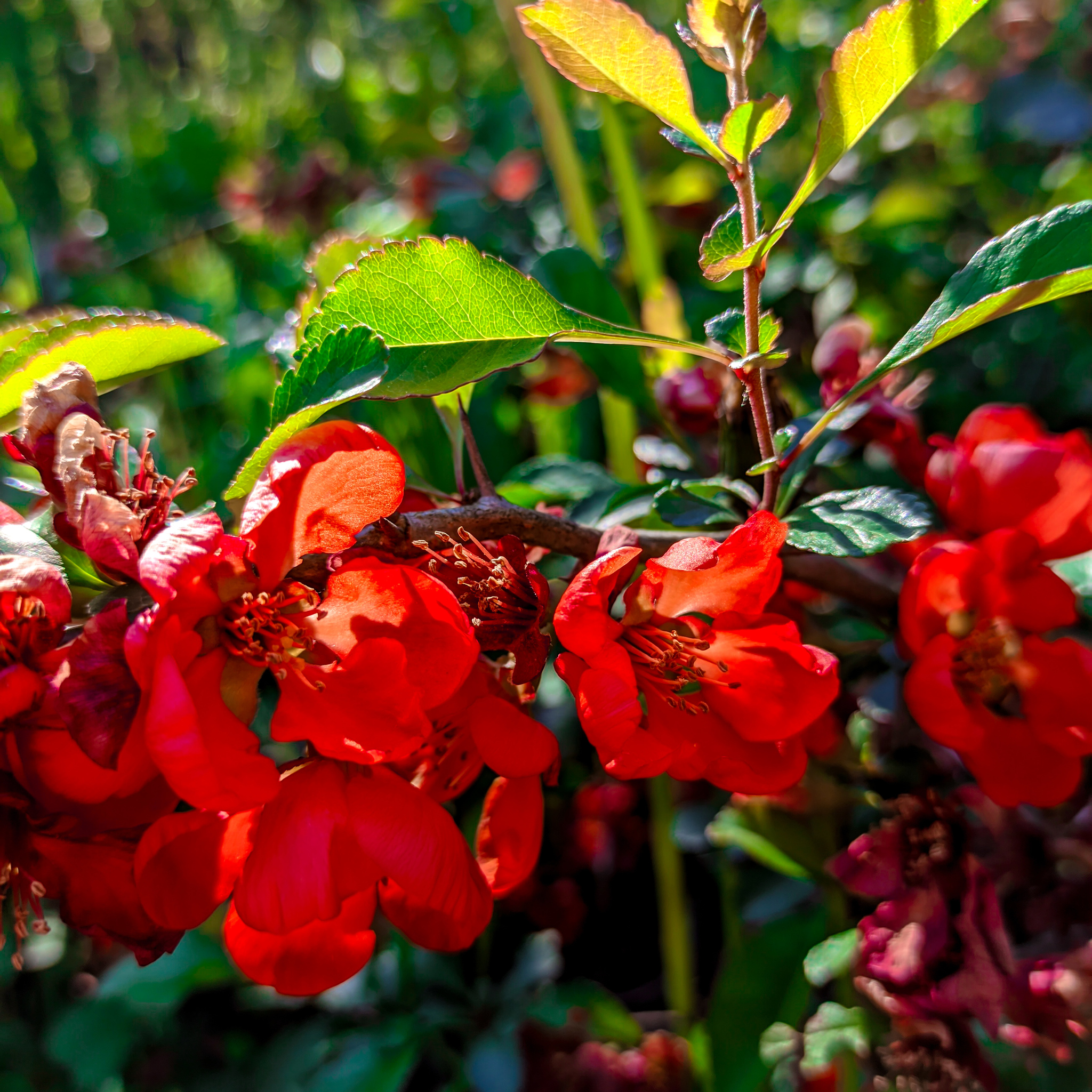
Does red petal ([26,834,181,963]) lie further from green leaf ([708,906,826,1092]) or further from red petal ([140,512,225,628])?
green leaf ([708,906,826,1092])

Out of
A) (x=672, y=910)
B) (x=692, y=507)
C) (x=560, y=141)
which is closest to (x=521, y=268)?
(x=560, y=141)

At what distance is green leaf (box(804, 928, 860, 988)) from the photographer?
1.88 feet

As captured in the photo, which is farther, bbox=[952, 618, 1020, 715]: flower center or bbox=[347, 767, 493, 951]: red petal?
bbox=[952, 618, 1020, 715]: flower center

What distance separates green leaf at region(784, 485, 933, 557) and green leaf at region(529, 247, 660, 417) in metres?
0.22

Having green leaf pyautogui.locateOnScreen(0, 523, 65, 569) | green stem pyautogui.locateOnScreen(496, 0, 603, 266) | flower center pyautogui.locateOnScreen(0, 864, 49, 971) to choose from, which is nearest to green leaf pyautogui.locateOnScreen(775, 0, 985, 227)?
green leaf pyautogui.locateOnScreen(0, 523, 65, 569)

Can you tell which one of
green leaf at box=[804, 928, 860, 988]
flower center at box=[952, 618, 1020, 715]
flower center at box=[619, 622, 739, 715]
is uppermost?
flower center at box=[619, 622, 739, 715]

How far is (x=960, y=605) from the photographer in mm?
481

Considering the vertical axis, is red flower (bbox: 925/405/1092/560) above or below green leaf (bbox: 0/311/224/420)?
below

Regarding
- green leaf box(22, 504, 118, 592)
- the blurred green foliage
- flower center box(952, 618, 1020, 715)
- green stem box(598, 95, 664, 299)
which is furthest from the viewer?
green stem box(598, 95, 664, 299)

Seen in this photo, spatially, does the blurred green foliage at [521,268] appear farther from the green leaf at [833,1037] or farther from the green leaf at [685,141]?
Result: the green leaf at [685,141]

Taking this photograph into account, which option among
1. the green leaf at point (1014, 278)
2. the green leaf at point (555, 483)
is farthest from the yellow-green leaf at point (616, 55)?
the green leaf at point (555, 483)

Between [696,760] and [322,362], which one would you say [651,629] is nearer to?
[696,760]

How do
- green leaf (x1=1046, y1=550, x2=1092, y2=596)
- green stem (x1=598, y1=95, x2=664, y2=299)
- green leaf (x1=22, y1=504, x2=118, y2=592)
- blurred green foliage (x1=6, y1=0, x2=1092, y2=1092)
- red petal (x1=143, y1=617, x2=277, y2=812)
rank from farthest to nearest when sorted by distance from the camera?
green stem (x1=598, y1=95, x2=664, y2=299) → blurred green foliage (x1=6, y1=0, x2=1092, y2=1092) → green leaf (x1=1046, y1=550, x2=1092, y2=596) → green leaf (x1=22, y1=504, x2=118, y2=592) → red petal (x1=143, y1=617, x2=277, y2=812)

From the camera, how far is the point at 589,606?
37 centimetres
